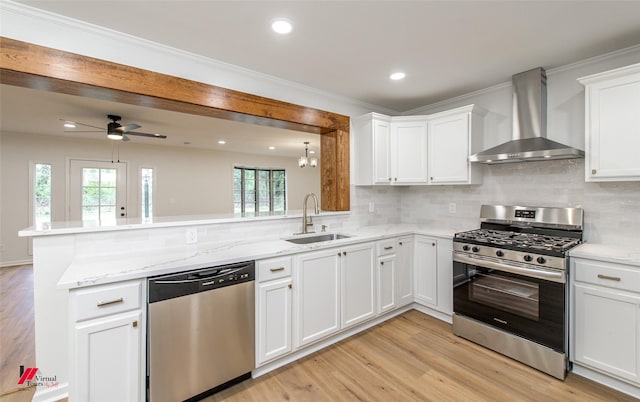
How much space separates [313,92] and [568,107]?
2445 mm

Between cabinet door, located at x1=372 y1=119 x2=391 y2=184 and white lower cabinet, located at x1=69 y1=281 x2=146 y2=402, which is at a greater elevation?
cabinet door, located at x1=372 y1=119 x2=391 y2=184

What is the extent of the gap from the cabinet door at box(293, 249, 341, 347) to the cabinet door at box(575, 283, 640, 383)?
6.08ft

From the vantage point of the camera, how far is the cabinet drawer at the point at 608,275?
6.20 ft

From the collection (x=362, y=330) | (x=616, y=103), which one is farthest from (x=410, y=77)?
(x=362, y=330)

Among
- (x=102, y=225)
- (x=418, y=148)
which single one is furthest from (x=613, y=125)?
(x=102, y=225)

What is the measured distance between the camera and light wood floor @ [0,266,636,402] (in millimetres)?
1955

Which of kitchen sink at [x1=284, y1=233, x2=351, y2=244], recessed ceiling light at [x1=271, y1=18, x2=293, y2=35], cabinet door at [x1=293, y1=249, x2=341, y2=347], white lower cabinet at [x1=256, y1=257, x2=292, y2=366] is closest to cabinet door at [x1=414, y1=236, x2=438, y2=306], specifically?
kitchen sink at [x1=284, y1=233, x2=351, y2=244]

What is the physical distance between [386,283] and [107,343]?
2385 mm

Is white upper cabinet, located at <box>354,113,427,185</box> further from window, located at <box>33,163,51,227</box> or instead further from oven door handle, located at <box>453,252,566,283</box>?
window, located at <box>33,163,51,227</box>

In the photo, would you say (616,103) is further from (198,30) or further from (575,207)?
(198,30)

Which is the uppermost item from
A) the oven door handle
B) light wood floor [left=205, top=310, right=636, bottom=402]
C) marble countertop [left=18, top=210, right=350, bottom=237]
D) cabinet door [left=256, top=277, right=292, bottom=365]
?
marble countertop [left=18, top=210, right=350, bottom=237]

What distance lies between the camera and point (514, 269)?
2322 mm

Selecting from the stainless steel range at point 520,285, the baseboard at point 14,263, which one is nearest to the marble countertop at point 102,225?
the stainless steel range at point 520,285

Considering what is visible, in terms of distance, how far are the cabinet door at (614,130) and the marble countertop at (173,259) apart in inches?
78.3
